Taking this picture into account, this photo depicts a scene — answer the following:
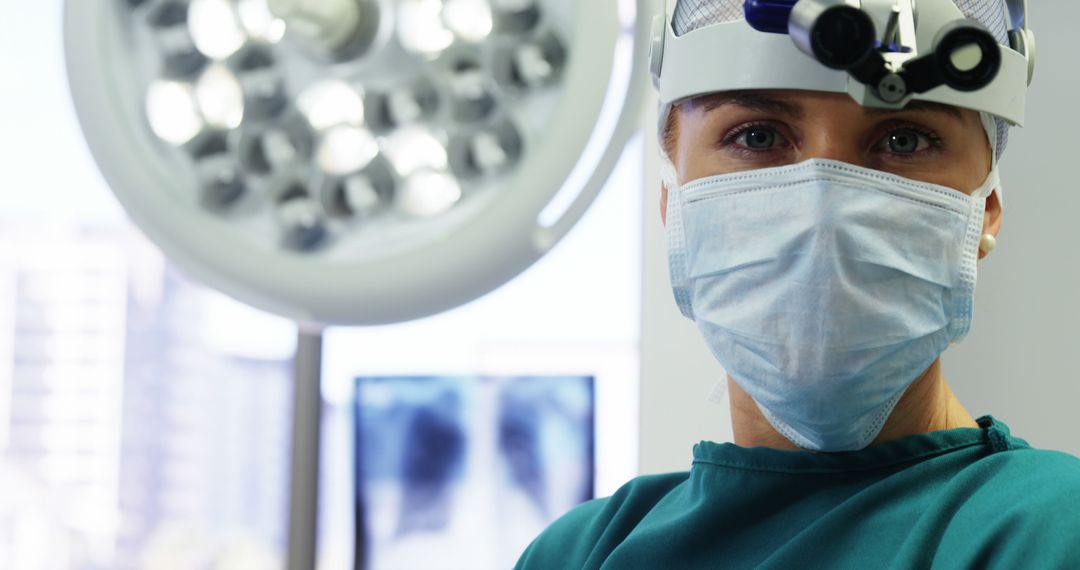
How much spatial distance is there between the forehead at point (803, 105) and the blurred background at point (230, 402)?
2068 millimetres

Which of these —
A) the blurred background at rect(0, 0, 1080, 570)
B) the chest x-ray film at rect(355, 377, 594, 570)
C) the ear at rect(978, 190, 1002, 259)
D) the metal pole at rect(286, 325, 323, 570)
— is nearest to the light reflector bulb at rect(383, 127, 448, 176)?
the ear at rect(978, 190, 1002, 259)

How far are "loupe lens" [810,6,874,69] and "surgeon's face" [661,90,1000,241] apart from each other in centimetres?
24

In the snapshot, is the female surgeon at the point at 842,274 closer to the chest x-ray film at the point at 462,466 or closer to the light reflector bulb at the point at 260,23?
the light reflector bulb at the point at 260,23

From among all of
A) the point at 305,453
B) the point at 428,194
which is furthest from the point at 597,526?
the point at 305,453

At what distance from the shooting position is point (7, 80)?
359 cm

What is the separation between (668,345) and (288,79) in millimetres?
1394

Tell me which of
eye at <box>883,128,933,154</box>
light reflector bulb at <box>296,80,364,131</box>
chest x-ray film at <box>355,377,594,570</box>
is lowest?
chest x-ray film at <box>355,377,594,570</box>

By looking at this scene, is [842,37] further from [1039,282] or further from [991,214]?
[1039,282]

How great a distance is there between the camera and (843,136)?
4.09 ft

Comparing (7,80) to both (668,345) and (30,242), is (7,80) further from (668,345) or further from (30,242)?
(668,345)

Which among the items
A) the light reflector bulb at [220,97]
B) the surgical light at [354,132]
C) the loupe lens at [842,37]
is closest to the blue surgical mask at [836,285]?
the loupe lens at [842,37]

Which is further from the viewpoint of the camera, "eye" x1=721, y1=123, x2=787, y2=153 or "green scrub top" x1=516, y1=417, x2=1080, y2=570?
"eye" x1=721, y1=123, x2=787, y2=153

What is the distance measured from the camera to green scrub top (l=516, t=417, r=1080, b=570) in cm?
108

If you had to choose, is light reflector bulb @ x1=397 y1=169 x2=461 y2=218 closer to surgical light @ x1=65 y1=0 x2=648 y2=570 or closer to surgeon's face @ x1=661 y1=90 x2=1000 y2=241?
surgical light @ x1=65 y1=0 x2=648 y2=570
